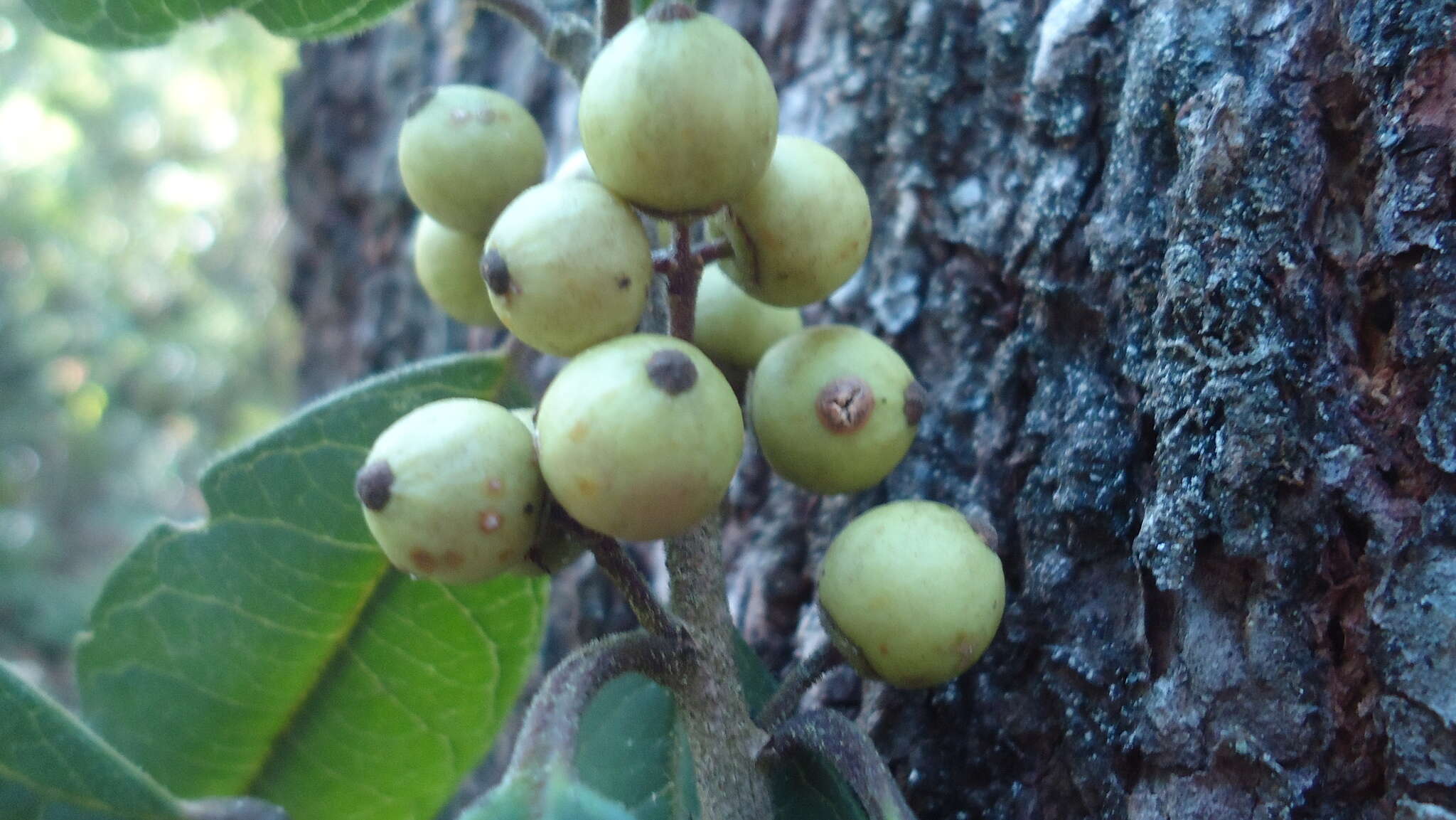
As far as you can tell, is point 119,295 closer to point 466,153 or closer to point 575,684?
point 466,153

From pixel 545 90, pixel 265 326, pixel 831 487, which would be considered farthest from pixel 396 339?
pixel 265 326

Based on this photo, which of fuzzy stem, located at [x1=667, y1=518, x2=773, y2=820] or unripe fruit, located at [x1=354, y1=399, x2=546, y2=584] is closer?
unripe fruit, located at [x1=354, y1=399, x2=546, y2=584]

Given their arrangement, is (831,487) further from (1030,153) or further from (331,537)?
(331,537)

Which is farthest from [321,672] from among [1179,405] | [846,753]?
[1179,405]

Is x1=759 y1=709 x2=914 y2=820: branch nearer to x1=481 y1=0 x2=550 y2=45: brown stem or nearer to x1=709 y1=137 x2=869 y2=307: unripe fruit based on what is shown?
x1=709 y1=137 x2=869 y2=307: unripe fruit

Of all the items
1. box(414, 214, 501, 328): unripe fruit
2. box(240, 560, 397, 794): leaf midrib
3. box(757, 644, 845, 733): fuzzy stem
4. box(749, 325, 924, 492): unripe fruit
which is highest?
box(749, 325, 924, 492): unripe fruit

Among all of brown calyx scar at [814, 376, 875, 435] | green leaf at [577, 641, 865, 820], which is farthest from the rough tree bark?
brown calyx scar at [814, 376, 875, 435]
